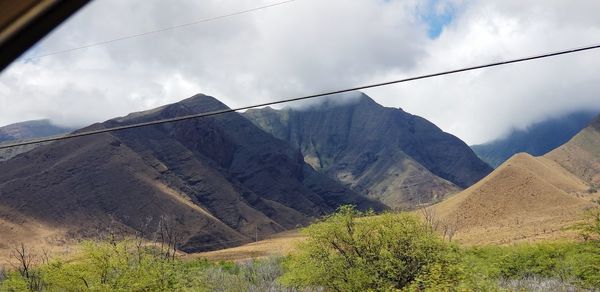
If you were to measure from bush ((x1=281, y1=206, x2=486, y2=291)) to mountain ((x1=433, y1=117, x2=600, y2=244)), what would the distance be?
4298 cm

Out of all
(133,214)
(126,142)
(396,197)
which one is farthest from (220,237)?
(396,197)

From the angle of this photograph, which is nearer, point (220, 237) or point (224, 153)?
point (220, 237)

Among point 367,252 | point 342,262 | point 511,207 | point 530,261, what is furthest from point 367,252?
point 511,207

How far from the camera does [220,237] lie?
367ft

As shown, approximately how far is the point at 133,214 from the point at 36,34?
109857 mm

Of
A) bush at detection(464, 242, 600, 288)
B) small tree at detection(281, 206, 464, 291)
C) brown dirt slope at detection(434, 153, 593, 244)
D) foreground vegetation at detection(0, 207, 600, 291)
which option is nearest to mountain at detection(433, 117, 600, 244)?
brown dirt slope at detection(434, 153, 593, 244)

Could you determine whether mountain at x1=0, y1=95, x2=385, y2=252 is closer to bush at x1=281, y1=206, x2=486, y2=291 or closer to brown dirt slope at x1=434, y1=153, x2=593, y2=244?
brown dirt slope at x1=434, y1=153, x2=593, y2=244

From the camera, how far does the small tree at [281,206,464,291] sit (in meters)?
26.3

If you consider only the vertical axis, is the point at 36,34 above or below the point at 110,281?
above

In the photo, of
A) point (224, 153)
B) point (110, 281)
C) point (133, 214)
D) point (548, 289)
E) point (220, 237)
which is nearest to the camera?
point (110, 281)

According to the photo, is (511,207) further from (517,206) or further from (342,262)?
(342,262)

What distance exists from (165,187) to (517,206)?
77.4 meters

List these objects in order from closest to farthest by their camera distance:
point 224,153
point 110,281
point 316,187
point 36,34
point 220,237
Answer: point 36,34 → point 110,281 → point 220,237 → point 224,153 → point 316,187

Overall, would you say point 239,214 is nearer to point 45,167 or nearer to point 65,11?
point 45,167
